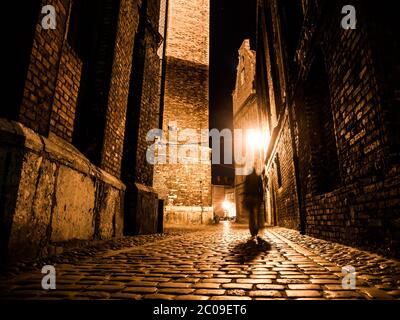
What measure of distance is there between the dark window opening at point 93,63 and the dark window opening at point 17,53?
2359 mm

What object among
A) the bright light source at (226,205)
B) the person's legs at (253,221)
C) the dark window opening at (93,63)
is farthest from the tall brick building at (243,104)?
the dark window opening at (93,63)

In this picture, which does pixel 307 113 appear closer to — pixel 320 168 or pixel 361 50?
pixel 320 168

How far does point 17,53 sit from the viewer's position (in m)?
3.21

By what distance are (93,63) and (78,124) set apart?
1.65 metres

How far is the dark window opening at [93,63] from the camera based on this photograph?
5.60 m

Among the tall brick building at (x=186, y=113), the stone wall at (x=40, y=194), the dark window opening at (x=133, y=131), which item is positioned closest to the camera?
the stone wall at (x=40, y=194)

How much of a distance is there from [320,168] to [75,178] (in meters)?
4.96

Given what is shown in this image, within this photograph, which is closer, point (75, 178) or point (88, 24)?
point (75, 178)

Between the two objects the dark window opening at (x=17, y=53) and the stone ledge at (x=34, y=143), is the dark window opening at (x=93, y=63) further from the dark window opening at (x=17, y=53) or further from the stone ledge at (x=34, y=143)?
the dark window opening at (x=17, y=53)

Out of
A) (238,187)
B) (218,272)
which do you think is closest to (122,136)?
(218,272)

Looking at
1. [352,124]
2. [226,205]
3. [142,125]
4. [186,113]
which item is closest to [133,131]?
[142,125]

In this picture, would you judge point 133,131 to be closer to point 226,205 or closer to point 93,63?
point 93,63

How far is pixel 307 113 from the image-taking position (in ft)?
20.4

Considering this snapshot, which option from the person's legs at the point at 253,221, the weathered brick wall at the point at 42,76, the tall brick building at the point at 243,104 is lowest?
the person's legs at the point at 253,221
